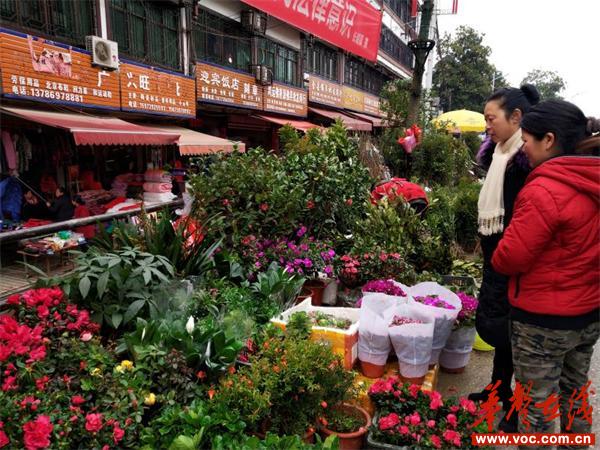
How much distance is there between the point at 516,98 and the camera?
2.51 m

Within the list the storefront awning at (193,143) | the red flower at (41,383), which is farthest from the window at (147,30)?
the red flower at (41,383)

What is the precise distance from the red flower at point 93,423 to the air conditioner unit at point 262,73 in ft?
39.3

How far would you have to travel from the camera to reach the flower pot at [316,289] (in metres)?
3.96

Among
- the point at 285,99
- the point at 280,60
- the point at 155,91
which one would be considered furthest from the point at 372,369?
the point at 280,60

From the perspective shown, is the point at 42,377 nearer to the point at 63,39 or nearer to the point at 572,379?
the point at 572,379

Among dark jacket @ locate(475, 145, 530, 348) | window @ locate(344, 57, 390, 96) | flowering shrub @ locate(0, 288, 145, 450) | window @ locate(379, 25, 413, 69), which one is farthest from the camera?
window @ locate(379, 25, 413, 69)

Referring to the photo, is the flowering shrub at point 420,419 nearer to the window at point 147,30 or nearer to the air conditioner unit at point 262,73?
the window at point 147,30

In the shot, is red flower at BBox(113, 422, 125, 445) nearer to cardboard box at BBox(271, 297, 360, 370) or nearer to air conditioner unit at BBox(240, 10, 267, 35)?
cardboard box at BBox(271, 297, 360, 370)

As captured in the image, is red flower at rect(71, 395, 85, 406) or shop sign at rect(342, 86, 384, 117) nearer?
red flower at rect(71, 395, 85, 406)

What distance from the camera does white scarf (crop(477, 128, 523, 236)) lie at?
2.46 metres

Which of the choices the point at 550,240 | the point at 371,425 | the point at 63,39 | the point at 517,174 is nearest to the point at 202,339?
the point at 371,425

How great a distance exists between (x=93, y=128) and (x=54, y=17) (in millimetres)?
2175

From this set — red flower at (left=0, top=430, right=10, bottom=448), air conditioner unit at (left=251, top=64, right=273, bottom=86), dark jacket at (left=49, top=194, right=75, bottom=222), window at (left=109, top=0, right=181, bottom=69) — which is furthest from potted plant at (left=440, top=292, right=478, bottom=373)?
air conditioner unit at (left=251, top=64, right=273, bottom=86)

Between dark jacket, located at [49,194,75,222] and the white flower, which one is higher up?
dark jacket, located at [49,194,75,222]
